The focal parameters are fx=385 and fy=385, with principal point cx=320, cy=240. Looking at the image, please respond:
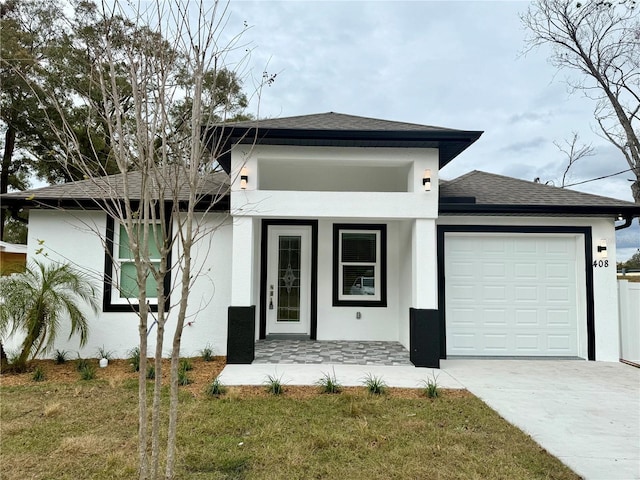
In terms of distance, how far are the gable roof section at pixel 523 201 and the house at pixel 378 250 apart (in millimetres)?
40

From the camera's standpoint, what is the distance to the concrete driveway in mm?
3748

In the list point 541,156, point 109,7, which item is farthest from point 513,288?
point 541,156

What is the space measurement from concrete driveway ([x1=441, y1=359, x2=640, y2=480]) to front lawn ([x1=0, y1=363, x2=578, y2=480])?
1.04 ft

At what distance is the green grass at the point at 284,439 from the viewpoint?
3.38 m

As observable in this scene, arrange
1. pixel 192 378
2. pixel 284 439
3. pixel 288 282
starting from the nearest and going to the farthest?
pixel 284 439 → pixel 192 378 → pixel 288 282

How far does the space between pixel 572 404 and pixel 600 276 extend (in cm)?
396

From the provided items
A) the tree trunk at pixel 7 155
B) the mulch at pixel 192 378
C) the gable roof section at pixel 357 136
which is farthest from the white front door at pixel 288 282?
the tree trunk at pixel 7 155

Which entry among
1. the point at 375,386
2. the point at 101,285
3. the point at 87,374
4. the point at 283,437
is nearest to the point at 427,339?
the point at 375,386

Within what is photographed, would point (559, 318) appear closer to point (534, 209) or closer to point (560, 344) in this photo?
point (560, 344)

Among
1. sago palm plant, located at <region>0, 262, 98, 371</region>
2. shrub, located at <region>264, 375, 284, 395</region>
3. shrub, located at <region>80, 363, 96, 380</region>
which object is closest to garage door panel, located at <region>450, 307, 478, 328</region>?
shrub, located at <region>264, 375, 284, 395</region>

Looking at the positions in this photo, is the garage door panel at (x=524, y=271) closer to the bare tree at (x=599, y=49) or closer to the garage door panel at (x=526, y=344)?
the garage door panel at (x=526, y=344)

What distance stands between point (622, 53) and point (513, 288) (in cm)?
1528

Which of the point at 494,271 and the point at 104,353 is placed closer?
the point at 104,353

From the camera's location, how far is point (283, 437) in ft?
13.2
